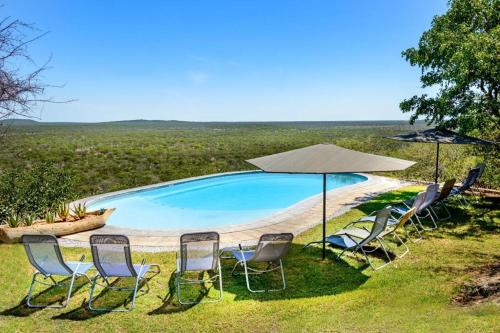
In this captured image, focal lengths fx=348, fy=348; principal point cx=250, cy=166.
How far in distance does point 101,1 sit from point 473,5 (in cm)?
1266

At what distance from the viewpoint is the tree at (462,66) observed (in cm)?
810

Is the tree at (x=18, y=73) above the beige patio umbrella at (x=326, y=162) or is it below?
above

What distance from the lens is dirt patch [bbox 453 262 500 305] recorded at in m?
4.00

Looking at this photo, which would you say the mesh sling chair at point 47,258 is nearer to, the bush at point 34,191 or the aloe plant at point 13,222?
the aloe plant at point 13,222

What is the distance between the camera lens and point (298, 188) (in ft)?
57.1

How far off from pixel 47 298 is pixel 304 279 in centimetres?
357

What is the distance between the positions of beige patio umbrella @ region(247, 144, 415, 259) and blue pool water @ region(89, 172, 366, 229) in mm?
4348

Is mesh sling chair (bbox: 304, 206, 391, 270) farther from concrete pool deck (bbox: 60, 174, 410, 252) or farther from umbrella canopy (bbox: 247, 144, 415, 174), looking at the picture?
concrete pool deck (bbox: 60, 174, 410, 252)

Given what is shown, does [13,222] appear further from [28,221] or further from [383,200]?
[383,200]

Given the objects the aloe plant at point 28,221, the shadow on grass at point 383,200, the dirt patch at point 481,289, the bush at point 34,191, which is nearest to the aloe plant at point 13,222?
the aloe plant at point 28,221

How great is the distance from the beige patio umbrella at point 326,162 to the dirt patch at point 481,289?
5.88 ft

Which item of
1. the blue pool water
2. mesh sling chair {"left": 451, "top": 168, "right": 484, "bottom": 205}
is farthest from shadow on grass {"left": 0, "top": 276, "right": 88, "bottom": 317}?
mesh sling chair {"left": 451, "top": 168, "right": 484, "bottom": 205}

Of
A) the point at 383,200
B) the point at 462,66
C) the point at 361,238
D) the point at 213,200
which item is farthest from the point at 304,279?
the point at 213,200

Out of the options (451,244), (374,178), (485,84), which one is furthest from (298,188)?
(451,244)
